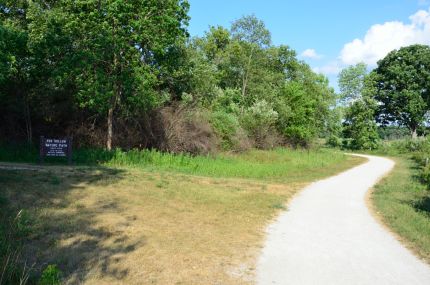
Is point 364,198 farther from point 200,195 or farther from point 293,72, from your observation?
point 293,72

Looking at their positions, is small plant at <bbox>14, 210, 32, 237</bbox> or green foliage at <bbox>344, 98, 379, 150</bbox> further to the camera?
green foliage at <bbox>344, 98, 379, 150</bbox>

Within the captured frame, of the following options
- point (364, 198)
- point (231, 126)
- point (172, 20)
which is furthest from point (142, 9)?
point (364, 198)

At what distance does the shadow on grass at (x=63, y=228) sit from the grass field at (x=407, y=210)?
6.02 metres

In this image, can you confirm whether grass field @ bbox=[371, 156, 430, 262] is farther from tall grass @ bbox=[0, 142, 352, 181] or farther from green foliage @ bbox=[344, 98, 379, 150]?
green foliage @ bbox=[344, 98, 379, 150]

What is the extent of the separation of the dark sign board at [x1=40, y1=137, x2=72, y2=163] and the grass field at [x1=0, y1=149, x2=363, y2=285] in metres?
1.61

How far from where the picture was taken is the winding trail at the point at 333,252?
6645mm

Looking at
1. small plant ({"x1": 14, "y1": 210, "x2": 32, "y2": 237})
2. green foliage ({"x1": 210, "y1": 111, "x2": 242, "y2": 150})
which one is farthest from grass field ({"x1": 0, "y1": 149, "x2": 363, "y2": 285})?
green foliage ({"x1": 210, "y1": 111, "x2": 242, "y2": 150})

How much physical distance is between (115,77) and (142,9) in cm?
387

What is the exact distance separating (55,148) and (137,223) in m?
9.67

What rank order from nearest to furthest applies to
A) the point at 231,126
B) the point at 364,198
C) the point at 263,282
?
the point at 263,282, the point at 364,198, the point at 231,126

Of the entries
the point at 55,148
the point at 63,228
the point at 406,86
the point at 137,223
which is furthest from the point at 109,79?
the point at 406,86

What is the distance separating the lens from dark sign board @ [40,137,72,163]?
56.6ft

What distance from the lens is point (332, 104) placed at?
5406 cm

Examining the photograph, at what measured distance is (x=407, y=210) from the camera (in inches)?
520
